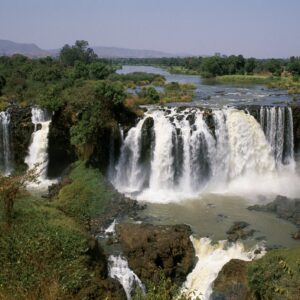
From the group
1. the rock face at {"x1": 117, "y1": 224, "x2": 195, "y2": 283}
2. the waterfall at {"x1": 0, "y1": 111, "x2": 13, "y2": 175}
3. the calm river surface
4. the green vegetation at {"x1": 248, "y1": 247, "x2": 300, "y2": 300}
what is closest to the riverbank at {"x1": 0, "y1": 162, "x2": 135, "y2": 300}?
the rock face at {"x1": 117, "y1": 224, "x2": 195, "y2": 283}

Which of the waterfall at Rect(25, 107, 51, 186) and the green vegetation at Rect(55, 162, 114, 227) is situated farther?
the waterfall at Rect(25, 107, 51, 186)

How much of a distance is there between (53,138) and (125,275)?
33.7 feet

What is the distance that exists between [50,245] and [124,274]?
3.85m

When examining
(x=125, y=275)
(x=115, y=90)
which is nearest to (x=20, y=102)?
(x=115, y=90)

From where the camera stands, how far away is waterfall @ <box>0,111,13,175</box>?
22625mm

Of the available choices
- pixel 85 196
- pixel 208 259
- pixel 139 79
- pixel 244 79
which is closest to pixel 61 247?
pixel 208 259

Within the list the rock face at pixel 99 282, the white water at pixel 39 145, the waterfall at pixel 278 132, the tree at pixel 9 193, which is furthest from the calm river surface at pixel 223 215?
the white water at pixel 39 145

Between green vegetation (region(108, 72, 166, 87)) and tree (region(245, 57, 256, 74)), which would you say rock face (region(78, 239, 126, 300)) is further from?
tree (region(245, 57, 256, 74))

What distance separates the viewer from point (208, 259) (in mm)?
14891

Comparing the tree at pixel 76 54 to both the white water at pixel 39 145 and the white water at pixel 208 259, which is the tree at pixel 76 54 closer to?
the white water at pixel 39 145

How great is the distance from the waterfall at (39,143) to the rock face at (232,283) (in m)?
11.7

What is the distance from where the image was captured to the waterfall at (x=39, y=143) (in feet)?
74.3

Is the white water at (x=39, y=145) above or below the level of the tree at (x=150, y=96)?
below

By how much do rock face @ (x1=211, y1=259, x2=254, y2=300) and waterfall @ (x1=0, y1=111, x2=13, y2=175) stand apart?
510 inches
